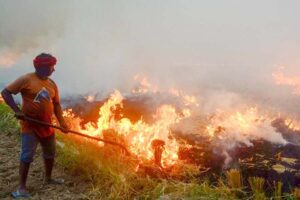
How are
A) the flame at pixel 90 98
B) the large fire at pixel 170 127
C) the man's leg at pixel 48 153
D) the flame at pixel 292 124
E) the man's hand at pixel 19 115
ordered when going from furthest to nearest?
the flame at pixel 90 98
the flame at pixel 292 124
the large fire at pixel 170 127
the man's leg at pixel 48 153
the man's hand at pixel 19 115

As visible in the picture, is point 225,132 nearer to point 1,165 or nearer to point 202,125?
point 202,125

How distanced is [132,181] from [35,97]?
7.07 ft

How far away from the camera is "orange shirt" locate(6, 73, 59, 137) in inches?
233

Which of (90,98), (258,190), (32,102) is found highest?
(90,98)

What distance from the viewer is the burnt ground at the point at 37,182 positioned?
631 centimetres

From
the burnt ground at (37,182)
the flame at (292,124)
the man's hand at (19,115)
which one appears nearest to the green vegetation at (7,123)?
the burnt ground at (37,182)

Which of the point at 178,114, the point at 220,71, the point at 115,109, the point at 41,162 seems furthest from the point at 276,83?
the point at 41,162

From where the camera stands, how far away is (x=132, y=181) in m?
6.53

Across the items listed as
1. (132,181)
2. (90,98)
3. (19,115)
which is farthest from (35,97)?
(90,98)

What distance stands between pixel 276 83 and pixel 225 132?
1424cm

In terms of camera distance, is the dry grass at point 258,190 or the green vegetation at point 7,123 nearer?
the dry grass at point 258,190

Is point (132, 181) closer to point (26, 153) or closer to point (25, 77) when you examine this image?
point (26, 153)

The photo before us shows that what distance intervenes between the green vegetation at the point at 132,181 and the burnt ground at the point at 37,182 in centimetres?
14

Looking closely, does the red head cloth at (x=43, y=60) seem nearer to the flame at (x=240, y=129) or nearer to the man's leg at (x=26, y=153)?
the man's leg at (x=26, y=153)
